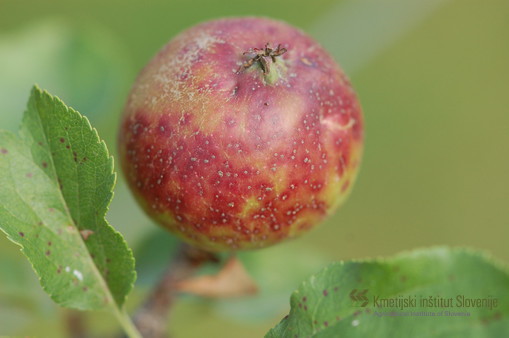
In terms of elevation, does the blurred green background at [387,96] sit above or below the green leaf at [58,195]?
above

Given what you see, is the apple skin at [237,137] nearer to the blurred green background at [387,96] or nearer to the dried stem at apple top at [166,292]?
the dried stem at apple top at [166,292]

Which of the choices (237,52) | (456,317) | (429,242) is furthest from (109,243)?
(429,242)

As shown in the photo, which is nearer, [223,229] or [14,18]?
[223,229]

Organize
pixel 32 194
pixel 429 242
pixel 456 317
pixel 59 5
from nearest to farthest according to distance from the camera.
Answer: pixel 456 317 → pixel 32 194 → pixel 429 242 → pixel 59 5

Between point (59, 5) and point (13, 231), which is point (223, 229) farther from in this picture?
point (59, 5)

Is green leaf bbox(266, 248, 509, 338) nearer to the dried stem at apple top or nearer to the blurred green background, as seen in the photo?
the dried stem at apple top
